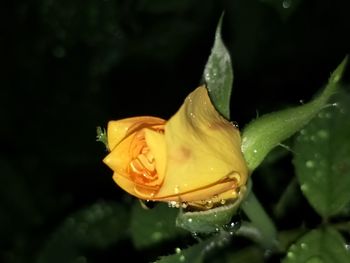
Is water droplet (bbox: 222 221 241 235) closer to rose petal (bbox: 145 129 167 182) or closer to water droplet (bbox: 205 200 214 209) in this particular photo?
water droplet (bbox: 205 200 214 209)

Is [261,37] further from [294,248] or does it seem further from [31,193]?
[294,248]

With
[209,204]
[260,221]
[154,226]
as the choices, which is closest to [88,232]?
[154,226]

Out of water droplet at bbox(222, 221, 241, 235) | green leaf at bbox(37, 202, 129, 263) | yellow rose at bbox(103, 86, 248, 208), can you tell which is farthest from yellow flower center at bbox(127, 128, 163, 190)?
green leaf at bbox(37, 202, 129, 263)

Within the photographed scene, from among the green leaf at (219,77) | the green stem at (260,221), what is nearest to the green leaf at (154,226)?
the green stem at (260,221)

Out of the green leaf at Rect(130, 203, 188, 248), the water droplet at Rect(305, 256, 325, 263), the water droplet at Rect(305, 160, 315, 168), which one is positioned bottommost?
the green leaf at Rect(130, 203, 188, 248)

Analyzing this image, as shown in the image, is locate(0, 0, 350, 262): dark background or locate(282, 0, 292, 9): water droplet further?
locate(0, 0, 350, 262): dark background

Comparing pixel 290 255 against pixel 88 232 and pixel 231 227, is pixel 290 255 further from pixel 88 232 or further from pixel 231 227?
pixel 88 232
